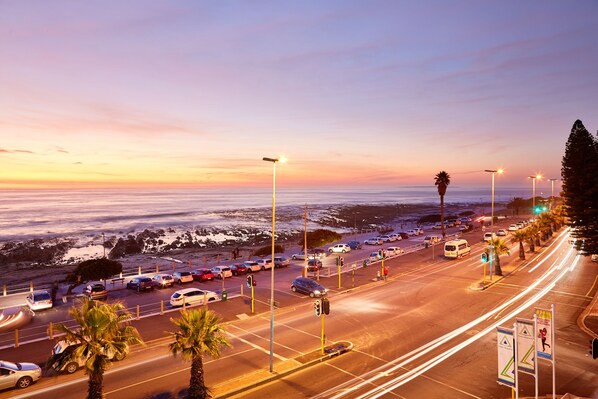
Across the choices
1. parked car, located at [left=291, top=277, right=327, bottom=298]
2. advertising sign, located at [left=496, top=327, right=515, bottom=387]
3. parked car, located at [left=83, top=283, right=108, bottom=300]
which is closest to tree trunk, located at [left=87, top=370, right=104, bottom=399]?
advertising sign, located at [left=496, top=327, right=515, bottom=387]

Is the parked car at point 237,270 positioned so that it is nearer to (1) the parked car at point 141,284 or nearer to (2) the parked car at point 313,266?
(2) the parked car at point 313,266

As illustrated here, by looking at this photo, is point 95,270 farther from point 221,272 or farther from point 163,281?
point 221,272

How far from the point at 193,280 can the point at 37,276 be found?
88.8 ft

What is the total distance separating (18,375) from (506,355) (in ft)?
69.6

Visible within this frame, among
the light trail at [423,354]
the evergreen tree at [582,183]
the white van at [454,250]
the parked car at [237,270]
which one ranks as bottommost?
the parked car at [237,270]

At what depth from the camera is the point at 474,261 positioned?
51.1m

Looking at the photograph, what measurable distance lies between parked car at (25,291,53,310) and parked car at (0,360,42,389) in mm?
14724

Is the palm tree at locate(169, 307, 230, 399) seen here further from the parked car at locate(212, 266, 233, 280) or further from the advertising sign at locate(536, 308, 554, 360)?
the parked car at locate(212, 266, 233, 280)

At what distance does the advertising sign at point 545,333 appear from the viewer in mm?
14352

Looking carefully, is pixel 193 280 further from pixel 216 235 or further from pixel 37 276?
pixel 216 235

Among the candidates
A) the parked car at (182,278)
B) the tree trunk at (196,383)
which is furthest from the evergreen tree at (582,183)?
the parked car at (182,278)

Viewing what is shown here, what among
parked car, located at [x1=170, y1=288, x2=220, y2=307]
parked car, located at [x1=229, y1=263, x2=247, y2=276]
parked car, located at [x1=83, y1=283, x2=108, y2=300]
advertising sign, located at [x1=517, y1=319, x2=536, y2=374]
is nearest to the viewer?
advertising sign, located at [x1=517, y1=319, x2=536, y2=374]

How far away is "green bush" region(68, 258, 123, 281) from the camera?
3616cm

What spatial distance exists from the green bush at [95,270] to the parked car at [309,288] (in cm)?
1807
